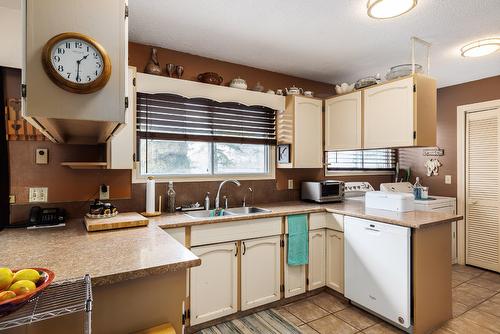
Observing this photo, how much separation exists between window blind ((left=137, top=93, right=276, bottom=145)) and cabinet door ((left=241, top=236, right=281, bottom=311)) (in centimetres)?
112

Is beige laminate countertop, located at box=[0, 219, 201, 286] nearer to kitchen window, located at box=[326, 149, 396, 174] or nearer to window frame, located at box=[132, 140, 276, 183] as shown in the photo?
window frame, located at box=[132, 140, 276, 183]

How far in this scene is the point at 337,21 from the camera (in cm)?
218

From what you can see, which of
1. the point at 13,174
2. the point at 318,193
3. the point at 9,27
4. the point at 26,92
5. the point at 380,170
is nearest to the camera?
the point at 26,92

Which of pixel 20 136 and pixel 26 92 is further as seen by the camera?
pixel 20 136

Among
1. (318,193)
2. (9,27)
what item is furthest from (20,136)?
(318,193)

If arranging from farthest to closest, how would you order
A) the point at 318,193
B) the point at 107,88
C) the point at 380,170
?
the point at 380,170, the point at 318,193, the point at 107,88

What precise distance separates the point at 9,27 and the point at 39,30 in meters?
0.76

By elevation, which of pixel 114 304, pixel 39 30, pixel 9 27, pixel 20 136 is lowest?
pixel 114 304

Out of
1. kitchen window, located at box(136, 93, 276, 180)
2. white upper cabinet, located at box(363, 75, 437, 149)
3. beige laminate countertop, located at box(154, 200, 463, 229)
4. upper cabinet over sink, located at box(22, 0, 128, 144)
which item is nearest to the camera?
upper cabinet over sink, located at box(22, 0, 128, 144)

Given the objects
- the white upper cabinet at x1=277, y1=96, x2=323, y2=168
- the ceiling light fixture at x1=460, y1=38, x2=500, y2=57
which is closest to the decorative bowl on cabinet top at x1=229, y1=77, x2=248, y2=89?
the white upper cabinet at x1=277, y1=96, x2=323, y2=168

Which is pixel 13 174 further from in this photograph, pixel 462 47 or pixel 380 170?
pixel 380 170

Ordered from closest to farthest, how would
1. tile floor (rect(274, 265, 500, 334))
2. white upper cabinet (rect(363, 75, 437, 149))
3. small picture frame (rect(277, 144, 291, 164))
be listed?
tile floor (rect(274, 265, 500, 334)), white upper cabinet (rect(363, 75, 437, 149)), small picture frame (rect(277, 144, 291, 164))

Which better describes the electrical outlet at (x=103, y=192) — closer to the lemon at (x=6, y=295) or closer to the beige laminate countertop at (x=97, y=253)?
the beige laminate countertop at (x=97, y=253)

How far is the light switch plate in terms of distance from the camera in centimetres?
212
